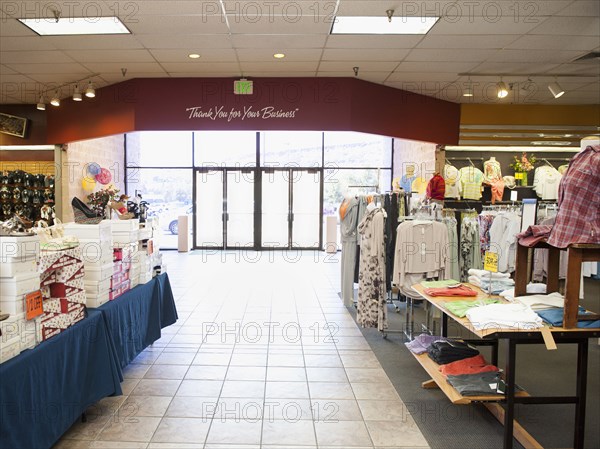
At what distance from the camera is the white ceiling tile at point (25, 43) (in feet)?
17.3

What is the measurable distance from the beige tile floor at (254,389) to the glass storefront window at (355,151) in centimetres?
652

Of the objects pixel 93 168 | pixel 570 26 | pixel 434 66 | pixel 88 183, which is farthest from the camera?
pixel 93 168

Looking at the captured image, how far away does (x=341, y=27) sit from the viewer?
16.4 feet

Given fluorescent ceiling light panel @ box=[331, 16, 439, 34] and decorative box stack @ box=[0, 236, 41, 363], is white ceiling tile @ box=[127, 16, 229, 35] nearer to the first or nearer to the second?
fluorescent ceiling light panel @ box=[331, 16, 439, 34]

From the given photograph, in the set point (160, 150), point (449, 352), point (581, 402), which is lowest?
point (581, 402)

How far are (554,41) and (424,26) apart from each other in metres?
1.60

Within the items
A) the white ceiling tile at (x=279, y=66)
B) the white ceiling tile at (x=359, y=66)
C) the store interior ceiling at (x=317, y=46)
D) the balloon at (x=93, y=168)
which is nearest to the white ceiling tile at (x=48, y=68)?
the store interior ceiling at (x=317, y=46)

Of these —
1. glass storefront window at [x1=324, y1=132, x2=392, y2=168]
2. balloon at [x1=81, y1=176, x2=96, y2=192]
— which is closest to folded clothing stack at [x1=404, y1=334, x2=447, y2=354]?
balloon at [x1=81, y1=176, x2=96, y2=192]

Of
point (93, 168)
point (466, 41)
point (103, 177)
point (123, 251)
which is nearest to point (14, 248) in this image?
point (123, 251)

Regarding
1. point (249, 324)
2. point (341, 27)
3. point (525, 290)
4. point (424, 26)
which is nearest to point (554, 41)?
point (424, 26)

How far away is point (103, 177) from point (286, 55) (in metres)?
6.02

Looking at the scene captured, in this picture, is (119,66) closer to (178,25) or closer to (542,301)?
(178,25)

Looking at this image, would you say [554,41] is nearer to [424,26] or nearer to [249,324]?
[424,26]

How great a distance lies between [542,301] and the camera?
9.13 feet
